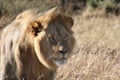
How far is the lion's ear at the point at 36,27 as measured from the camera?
5016 millimetres

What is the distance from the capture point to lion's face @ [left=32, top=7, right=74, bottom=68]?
4.90 m

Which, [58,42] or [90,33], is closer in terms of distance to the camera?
[58,42]

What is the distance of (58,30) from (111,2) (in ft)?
48.7

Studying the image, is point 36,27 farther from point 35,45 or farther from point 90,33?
point 90,33

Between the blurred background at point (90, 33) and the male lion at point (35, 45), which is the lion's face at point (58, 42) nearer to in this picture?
the male lion at point (35, 45)

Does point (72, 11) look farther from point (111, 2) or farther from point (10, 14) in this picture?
point (10, 14)

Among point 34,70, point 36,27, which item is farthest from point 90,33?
point 36,27

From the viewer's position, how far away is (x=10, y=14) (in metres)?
17.2

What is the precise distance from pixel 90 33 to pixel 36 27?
9284 mm

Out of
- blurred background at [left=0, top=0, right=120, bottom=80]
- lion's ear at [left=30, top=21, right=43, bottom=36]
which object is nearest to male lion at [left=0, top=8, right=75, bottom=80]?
lion's ear at [left=30, top=21, right=43, bottom=36]

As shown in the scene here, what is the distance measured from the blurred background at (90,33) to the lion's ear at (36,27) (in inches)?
45.9

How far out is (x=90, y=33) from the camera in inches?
561

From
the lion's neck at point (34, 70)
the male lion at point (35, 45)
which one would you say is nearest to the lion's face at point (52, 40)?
the male lion at point (35, 45)

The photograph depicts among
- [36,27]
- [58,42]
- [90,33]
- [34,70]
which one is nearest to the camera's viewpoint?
[58,42]
